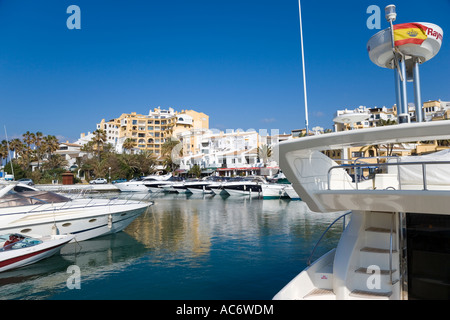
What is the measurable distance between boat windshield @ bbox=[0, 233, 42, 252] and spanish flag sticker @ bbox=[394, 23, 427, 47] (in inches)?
475

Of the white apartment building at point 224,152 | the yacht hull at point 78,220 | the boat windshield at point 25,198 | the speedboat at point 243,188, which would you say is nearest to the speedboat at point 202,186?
the speedboat at point 243,188

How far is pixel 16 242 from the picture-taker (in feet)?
35.1

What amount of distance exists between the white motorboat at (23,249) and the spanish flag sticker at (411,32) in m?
11.8

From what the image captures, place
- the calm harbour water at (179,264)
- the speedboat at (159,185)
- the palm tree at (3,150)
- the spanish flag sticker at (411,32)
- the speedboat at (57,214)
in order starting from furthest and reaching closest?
1. the palm tree at (3,150)
2. the speedboat at (159,185)
3. the speedboat at (57,214)
4. the calm harbour water at (179,264)
5. the spanish flag sticker at (411,32)

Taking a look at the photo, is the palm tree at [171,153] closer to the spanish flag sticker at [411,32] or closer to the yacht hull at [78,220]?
the yacht hull at [78,220]

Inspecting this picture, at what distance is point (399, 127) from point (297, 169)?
1.69 m

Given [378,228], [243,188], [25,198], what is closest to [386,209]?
[378,228]

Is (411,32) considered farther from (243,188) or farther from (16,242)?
(243,188)

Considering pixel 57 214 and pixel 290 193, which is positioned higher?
pixel 57 214

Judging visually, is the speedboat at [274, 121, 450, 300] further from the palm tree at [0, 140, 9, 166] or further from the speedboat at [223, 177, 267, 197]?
the palm tree at [0, 140, 9, 166]

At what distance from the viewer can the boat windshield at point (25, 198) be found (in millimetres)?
13055

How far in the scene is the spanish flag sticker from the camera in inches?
241

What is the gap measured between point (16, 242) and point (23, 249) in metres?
0.62
